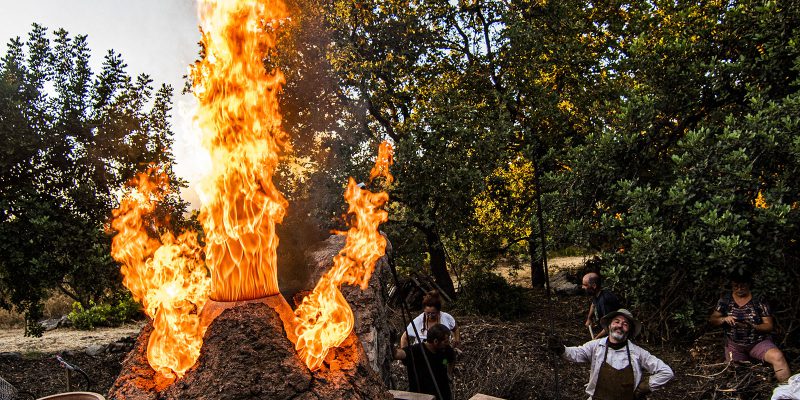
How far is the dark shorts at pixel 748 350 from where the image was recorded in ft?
19.6

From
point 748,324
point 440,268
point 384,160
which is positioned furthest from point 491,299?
point 748,324

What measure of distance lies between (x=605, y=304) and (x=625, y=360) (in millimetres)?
2172

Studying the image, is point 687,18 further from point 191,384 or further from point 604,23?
point 191,384

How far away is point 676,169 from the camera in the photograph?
684cm

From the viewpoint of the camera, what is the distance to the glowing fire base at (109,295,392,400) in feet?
10.7

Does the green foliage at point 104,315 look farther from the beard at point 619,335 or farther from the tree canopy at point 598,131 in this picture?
the beard at point 619,335

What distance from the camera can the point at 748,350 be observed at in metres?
6.22

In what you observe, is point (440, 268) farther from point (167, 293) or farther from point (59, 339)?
point (59, 339)

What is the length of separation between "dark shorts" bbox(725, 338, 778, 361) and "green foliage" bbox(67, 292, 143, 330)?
14087 mm

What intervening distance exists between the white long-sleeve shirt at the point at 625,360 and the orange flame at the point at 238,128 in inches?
141

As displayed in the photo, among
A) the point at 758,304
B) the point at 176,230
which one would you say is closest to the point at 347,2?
the point at 176,230

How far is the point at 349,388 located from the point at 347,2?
1066 centimetres

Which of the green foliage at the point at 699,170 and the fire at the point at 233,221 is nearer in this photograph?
the fire at the point at 233,221

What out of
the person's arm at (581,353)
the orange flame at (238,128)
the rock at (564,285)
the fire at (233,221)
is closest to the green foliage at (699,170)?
A: the person's arm at (581,353)
